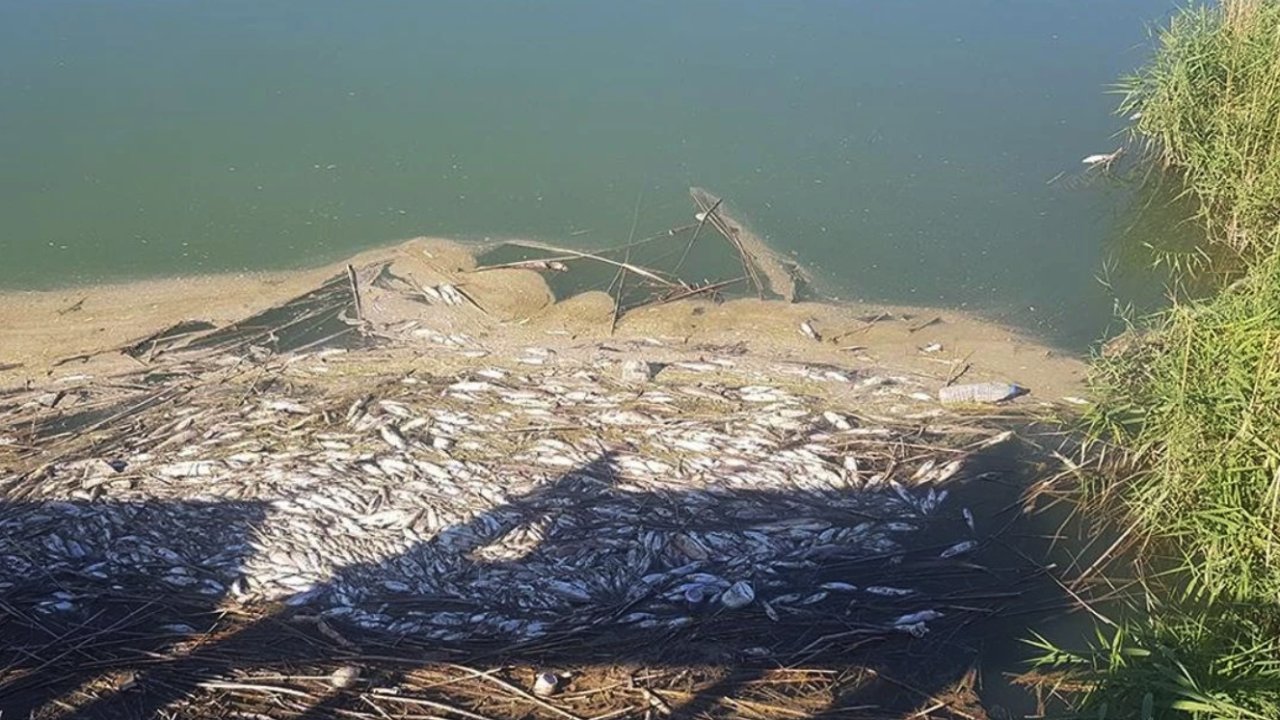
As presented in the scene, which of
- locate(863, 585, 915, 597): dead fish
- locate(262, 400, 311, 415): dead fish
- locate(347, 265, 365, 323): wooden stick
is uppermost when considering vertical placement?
locate(347, 265, 365, 323): wooden stick

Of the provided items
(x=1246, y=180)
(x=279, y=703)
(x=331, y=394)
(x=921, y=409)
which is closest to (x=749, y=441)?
(x=921, y=409)

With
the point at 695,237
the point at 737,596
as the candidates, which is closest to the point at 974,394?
the point at 737,596

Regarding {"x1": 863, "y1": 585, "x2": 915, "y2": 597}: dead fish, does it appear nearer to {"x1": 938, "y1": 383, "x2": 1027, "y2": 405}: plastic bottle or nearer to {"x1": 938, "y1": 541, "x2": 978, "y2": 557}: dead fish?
{"x1": 938, "y1": 541, "x2": 978, "y2": 557}: dead fish

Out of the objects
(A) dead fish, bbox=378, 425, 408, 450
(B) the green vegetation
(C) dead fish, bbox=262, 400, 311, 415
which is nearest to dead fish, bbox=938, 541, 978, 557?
Answer: (B) the green vegetation

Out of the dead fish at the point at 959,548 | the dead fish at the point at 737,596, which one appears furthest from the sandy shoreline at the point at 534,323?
the dead fish at the point at 737,596

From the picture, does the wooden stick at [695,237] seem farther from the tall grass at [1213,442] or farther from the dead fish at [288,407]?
the tall grass at [1213,442]

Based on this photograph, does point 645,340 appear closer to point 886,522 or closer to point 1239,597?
point 886,522
